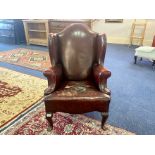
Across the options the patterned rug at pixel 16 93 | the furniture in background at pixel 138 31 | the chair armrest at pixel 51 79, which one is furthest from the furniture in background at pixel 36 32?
the chair armrest at pixel 51 79

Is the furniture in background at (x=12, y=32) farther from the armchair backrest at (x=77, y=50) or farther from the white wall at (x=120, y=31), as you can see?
the armchair backrest at (x=77, y=50)

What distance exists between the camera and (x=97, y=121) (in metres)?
1.89

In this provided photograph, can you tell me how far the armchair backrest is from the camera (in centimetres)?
193

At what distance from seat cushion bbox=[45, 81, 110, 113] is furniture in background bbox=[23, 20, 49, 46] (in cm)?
396

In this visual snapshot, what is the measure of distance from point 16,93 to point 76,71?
3.48ft

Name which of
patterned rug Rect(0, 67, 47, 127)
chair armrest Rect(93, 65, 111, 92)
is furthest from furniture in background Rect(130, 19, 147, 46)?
chair armrest Rect(93, 65, 111, 92)

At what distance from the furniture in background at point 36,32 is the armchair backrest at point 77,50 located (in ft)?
11.4

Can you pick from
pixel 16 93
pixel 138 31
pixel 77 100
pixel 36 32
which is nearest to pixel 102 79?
pixel 77 100

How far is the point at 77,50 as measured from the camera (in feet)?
6.38
